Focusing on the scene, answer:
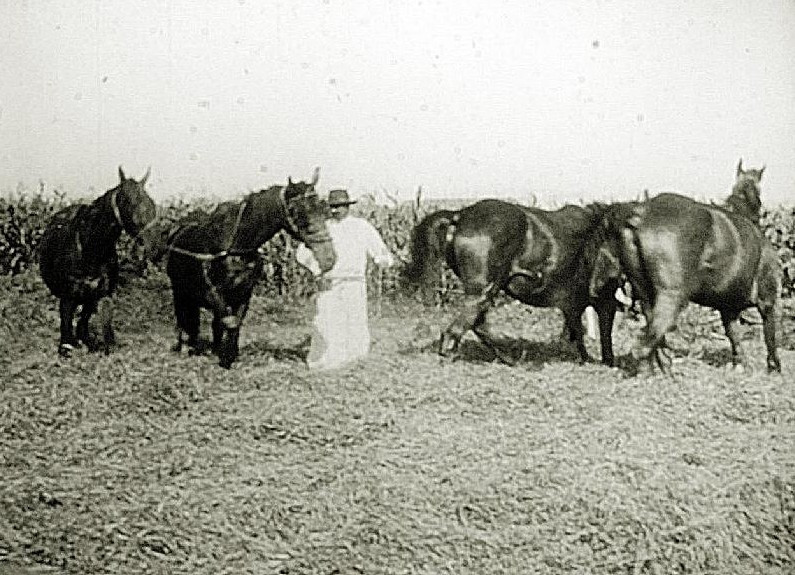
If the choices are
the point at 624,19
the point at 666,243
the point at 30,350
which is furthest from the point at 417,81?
the point at 30,350

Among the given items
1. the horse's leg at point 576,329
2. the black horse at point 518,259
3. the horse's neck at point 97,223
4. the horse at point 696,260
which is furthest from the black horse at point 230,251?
the horse at point 696,260

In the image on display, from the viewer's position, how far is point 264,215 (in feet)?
5.85

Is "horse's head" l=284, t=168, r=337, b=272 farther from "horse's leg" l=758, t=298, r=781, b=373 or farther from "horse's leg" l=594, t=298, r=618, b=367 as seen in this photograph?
"horse's leg" l=758, t=298, r=781, b=373

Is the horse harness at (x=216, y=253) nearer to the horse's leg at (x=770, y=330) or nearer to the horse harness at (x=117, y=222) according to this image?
the horse harness at (x=117, y=222)

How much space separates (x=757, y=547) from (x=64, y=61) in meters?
1.49

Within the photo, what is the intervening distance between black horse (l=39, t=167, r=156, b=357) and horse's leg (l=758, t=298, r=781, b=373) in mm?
1168

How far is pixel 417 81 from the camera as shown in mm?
1900

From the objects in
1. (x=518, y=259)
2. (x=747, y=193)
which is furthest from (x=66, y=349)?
(x=747, y=193)

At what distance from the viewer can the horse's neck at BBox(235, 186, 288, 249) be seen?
5.85 ft

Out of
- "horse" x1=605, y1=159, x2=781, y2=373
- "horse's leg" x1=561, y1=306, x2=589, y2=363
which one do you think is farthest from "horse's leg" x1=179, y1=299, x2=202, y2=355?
"horse" x1=605, y1=159, x2=781, y2=373

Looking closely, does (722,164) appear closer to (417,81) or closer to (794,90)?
(794,90)

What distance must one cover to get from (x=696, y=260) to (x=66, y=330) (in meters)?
1.17

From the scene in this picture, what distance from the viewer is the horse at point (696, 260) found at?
1.96 meters

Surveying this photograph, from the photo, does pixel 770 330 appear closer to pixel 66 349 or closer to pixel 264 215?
pixel 264 215
